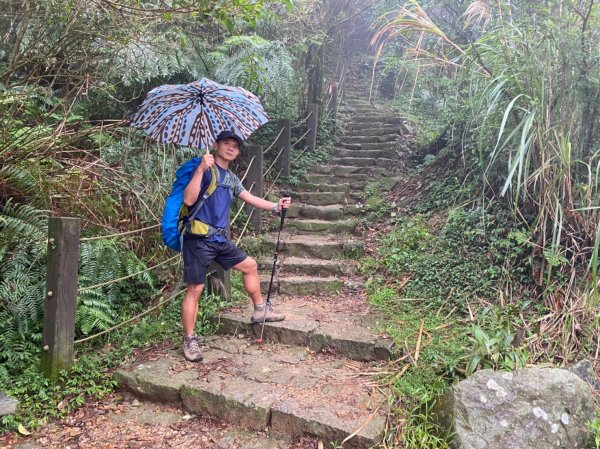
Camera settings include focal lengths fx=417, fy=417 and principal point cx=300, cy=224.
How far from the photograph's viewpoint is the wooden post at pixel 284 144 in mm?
6184

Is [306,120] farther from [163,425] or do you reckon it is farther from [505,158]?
[163,425]

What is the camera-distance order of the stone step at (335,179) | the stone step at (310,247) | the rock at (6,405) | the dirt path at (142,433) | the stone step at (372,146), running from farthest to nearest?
1. the stone step at (372,146)
2. the stone step at (335,179)
3. the stone step at (310,247)
4. the dirt path at (142,433)
5. the rock at (6,405)

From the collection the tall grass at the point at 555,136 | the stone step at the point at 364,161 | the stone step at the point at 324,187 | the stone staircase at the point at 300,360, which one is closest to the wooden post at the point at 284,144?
the stone step at the point at 324,187

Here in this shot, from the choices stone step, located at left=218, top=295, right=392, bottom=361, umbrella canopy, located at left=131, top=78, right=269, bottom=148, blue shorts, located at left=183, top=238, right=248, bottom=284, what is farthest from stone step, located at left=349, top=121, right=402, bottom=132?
blue shorts, located at left=183, top=238, right=248, bottom=284

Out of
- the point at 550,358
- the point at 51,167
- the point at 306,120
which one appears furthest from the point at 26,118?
the point at 550,358

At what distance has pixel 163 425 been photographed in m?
2.51

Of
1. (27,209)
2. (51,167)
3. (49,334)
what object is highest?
(51,167)

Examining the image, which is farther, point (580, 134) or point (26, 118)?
point (26, 118)

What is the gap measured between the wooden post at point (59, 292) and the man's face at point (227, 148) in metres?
1.05

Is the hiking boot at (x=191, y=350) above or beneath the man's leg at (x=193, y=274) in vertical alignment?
beneath

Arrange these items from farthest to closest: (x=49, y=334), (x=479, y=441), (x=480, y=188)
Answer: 1. (x=480, y=188)
2. (x=49, y=334)
3. (x=479, y=441)

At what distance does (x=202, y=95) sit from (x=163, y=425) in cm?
222

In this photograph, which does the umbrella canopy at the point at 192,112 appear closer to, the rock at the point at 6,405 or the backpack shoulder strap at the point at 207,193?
the backpack shoulder strap at the point at 207,193

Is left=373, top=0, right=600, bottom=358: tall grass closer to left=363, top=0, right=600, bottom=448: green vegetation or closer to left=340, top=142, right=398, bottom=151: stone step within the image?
left=363, top=0, right=600, bottom=448: green vegetation
